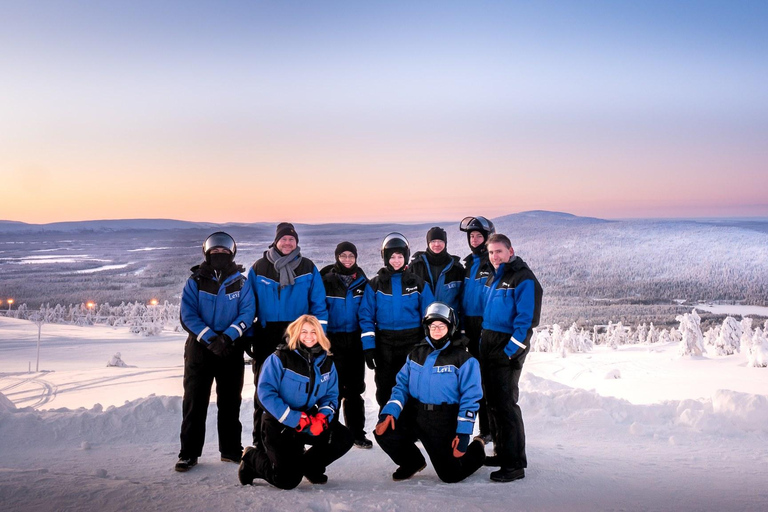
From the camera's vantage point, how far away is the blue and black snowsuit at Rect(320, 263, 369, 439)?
5.85 meters

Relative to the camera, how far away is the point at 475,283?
19.2ft

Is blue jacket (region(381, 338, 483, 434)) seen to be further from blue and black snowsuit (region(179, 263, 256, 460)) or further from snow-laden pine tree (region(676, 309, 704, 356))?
snow-laden pine tree (region(676, 309, 704, 356))

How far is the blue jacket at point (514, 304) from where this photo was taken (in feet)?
15.8

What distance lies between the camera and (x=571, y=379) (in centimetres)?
1477

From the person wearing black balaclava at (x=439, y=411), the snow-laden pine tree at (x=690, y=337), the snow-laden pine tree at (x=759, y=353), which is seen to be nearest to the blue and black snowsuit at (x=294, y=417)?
the person wearing black balaclava at (x=439, y=411)

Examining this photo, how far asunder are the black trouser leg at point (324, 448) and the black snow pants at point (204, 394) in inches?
45.5

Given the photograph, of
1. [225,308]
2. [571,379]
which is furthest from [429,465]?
[571,379]

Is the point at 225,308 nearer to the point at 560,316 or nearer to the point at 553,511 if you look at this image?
the point at 553,511

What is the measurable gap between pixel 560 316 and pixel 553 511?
69.4 meters

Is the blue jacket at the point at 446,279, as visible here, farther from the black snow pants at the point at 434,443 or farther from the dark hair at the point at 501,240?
the black snow pants at the point at 434,443

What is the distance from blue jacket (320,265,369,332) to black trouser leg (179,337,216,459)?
1357 millimetres

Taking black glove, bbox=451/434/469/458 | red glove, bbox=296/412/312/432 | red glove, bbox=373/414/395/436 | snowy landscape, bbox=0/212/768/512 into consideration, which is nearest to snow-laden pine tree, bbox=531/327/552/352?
snowy landscape, bbox=0/212/768/512

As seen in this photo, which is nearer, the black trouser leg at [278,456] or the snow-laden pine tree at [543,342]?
the black trouser leg at [278,456]

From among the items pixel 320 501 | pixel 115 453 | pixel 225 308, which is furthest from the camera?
pixel 115 453
